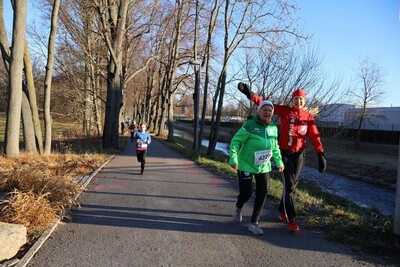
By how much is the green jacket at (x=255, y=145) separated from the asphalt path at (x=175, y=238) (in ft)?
3.14

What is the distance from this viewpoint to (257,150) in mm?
5398

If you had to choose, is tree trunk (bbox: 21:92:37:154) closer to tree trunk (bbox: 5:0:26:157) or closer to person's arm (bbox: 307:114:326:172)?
tree trunk (bbox: 5:0:26:157)

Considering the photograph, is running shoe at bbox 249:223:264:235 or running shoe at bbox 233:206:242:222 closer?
running shoe at bbox 249:223:264:235

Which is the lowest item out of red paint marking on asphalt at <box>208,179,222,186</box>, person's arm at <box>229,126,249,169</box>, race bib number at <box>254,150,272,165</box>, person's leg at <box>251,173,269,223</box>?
red paint marking on asphalt at <box>208,179,222,186</box>

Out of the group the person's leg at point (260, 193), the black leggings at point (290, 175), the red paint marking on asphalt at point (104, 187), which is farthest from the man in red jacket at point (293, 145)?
the red paint marking on asphalt at point (104, 187)

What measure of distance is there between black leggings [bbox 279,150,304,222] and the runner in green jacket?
217 millimetres

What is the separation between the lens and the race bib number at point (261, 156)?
5.38m

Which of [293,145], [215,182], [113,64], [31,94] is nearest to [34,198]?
[293,145]

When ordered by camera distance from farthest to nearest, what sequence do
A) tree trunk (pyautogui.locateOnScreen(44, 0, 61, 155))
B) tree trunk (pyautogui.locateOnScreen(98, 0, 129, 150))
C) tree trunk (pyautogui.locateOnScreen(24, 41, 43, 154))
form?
tree trunk (pyautogui.locateOnScreen(98, 0, 129, 150)) → tree trunk (pyautogui.locateOnScreen(24, 41, 43, 154)) → tree trunk (pyautogui.locateOnScreen(44, 0, 61, 155))

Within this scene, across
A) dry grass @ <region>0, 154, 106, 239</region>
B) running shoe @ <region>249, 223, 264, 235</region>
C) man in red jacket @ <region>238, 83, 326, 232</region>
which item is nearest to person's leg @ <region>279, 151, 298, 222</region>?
man in red jacket @ <region>238, 83, 326, 232</region>

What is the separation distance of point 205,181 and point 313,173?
14.0 m

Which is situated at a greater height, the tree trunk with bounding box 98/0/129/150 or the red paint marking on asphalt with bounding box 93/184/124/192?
the tree trunk with bounding box 98/0/129/150

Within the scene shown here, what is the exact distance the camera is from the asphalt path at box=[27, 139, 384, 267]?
4.40m

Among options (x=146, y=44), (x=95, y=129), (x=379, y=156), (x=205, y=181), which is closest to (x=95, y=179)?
(x=205, y=181)
